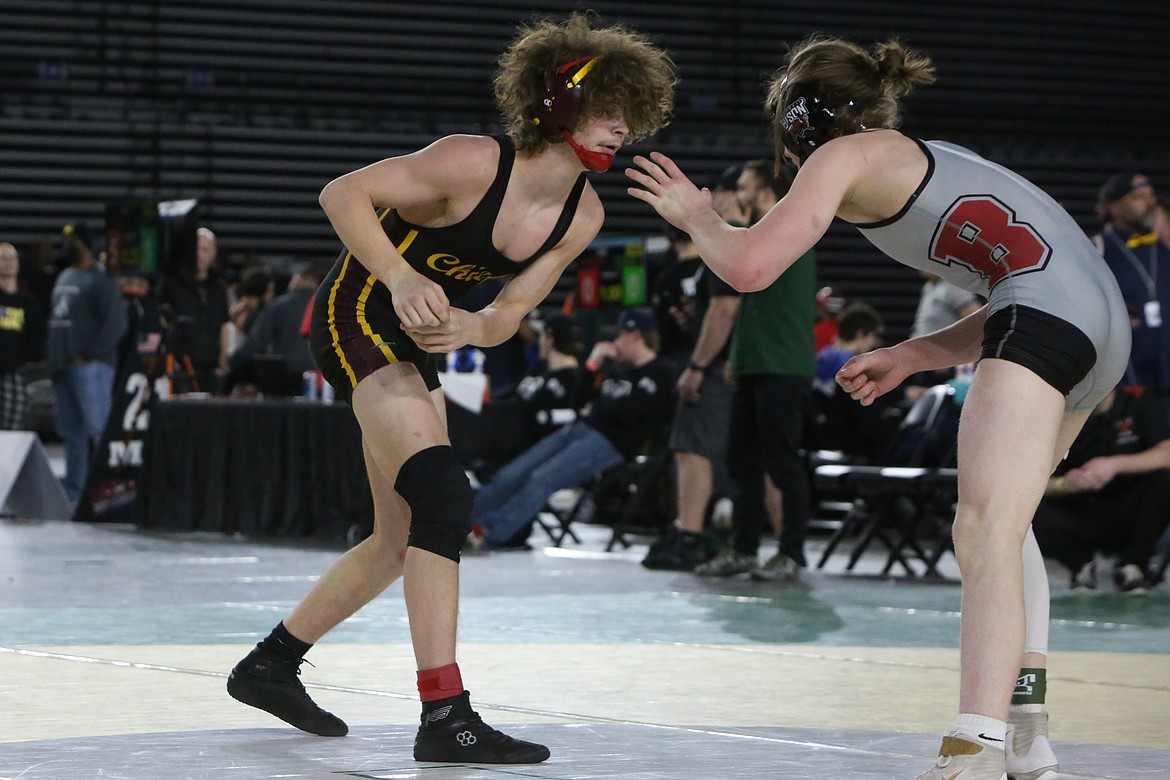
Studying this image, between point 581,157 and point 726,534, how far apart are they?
6369 mm

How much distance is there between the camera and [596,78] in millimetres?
3660

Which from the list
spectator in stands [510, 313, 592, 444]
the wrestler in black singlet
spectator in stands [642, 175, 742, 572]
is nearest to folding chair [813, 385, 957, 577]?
spectator in stands [642, 175, 742, 572]

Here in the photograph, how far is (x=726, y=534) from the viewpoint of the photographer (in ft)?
32.5

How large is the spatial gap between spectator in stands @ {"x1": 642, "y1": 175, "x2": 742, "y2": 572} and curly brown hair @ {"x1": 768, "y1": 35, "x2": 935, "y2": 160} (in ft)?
13.8

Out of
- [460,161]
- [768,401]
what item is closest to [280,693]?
[460,161]

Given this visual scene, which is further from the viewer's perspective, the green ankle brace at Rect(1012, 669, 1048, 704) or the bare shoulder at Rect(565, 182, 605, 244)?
the bare shoulder at Rect(565, 182, 605, 244)

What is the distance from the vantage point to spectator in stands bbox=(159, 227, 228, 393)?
36.9 feet

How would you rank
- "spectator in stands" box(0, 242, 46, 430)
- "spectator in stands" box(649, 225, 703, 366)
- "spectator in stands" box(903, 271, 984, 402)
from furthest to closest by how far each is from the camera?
"spectator in stands" box(0, 242, 46, 430)
"spectator in stands" box(903, 271, 984, 402)
"spectator in stands" box(649, 225, 703, 366)

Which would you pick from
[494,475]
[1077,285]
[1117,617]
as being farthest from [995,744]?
[494,475]

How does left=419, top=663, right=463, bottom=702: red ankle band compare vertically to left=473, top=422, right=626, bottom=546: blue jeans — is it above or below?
above

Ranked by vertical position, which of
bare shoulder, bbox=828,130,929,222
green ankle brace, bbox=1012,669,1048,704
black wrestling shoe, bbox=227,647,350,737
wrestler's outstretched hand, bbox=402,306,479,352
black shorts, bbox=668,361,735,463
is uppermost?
bare shoulder, bbox=828,130,929,222

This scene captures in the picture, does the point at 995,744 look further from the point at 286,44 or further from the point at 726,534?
the point at 286,44

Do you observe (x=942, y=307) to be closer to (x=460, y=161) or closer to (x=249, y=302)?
(x=249, y=302)

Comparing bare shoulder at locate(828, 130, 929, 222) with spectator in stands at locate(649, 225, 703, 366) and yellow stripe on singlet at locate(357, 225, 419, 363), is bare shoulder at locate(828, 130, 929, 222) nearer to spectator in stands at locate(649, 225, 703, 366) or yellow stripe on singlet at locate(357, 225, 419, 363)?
yellow stripe on singlet at locate(357, 225, 419, 363)
